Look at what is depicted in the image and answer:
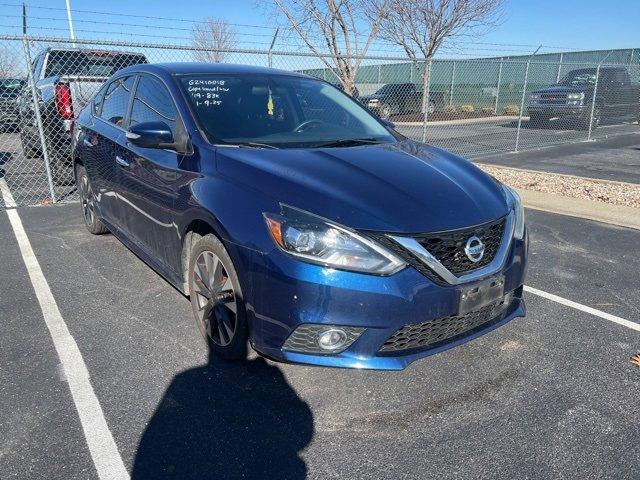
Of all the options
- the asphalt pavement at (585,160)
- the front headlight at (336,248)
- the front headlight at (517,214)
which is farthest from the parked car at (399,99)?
the front headlight at (336,248)

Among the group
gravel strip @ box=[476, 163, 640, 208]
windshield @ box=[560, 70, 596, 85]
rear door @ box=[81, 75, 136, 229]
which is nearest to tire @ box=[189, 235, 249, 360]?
rear door @ box=[81, 75, 136, 229]

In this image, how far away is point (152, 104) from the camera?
372 centimetres

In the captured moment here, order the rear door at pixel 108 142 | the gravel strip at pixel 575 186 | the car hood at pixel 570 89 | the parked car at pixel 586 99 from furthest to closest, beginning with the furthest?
1. the parked car at pixel 586 99
2. the car hood at pixel 570 89
3. the gravel strip at pixel 575 186
4. the rear door at pixel 108 142

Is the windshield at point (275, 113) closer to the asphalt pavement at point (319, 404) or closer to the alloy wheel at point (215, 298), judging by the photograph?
the alloy wheel at point (215, 298)

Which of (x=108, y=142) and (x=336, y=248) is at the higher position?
(x=108, y=142)

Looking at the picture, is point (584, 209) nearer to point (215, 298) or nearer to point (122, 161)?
point (215, 298)

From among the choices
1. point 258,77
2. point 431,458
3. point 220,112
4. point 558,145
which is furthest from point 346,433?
point 558,145

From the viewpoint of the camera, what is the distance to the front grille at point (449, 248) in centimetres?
239

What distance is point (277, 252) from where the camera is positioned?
7.89 feet

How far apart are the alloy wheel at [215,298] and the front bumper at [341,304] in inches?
11.4

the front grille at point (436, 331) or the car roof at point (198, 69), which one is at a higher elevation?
the car roof at point (198, 69)

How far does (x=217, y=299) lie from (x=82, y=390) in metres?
0.86

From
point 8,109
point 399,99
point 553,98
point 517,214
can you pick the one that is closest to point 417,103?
point 399,99

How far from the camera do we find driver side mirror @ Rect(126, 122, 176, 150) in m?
3.12
